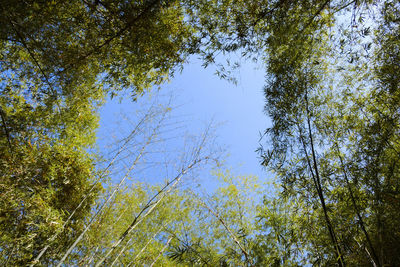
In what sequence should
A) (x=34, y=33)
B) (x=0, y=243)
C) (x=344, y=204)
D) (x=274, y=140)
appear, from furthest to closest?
(x=0, y=243) < (x=274, y=140) < (x=344, y=204) < (x=34, y=33)

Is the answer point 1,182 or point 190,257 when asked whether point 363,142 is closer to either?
point 190,257

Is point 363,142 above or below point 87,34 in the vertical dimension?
below

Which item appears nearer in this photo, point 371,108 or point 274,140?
point 371,108

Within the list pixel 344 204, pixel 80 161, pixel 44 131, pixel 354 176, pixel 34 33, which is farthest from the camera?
pixel 80 161

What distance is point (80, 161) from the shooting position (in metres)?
5.07

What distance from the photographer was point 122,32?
2.72 metres

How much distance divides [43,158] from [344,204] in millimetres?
5186

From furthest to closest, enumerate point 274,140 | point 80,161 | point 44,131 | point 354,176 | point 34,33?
point 80,161
point 44,131
point 274,140
point 354,176
point 34,33

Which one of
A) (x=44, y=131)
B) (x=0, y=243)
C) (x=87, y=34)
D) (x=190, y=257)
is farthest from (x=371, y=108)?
(x=0, y=243)

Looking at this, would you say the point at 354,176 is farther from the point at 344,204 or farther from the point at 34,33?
the point at 34,33

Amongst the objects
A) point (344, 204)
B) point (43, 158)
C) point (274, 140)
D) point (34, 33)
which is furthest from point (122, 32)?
point (344, 204)

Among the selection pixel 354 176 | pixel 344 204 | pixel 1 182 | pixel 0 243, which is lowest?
pixel 0 243

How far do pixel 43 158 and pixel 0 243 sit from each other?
4.94 feet

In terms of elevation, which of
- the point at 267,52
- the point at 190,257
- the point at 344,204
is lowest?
the point at 190,257
